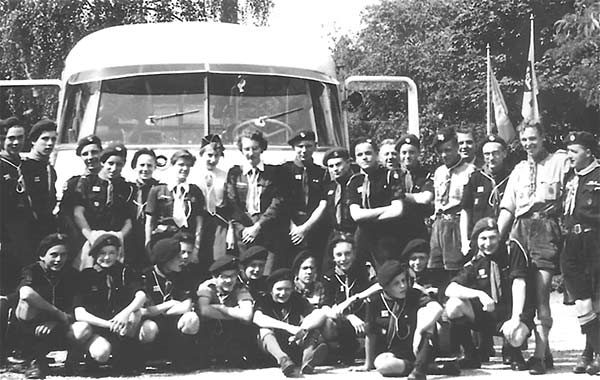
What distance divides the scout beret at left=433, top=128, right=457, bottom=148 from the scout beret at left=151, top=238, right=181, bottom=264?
2.23 m

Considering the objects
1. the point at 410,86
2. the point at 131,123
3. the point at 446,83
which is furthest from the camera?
the point at 446,83

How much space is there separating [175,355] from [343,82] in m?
3.66

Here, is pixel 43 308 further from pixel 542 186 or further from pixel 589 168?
pixel 589 168

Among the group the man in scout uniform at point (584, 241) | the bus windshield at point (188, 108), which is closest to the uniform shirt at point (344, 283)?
the man in scout uniform at point (584, 241)

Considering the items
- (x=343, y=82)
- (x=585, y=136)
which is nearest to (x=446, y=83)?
(x=343, y=82)

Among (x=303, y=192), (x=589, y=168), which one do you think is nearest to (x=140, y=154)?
(x=303, y=192)

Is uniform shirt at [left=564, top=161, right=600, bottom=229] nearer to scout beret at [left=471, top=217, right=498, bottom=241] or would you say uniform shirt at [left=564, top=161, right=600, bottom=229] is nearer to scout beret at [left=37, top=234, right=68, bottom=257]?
scout beret at [left=471, top=217, right=498, bottom=241]

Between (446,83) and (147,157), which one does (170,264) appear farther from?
(446,83)

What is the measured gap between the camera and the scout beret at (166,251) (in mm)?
7074

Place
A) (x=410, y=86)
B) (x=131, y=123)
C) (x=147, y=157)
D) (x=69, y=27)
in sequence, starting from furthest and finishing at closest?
(x=69, y=27)
(x=410, y=86)
(x=131, y=123)
(x=147, y=157)

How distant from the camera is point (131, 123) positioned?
832cm

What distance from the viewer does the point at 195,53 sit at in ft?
27.9

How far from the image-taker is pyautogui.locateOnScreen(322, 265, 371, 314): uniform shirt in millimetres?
7152

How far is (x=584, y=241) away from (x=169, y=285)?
3120 mm
